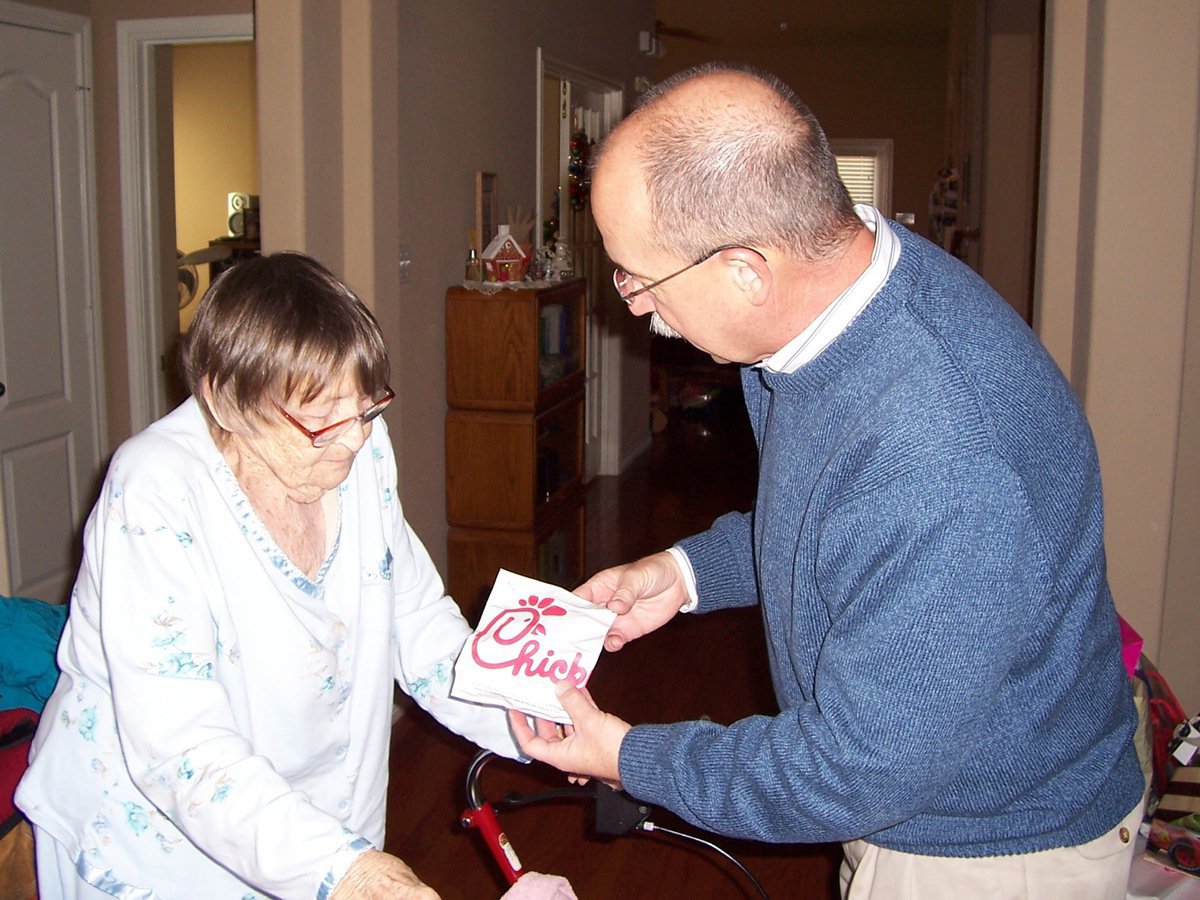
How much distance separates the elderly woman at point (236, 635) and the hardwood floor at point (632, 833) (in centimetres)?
157

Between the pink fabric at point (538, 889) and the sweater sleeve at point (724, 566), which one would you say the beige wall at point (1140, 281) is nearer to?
the sweater sleeve at point (724, 566)

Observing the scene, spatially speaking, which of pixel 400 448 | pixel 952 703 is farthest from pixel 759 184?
pixel 400 448

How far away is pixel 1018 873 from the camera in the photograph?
4.50 ft

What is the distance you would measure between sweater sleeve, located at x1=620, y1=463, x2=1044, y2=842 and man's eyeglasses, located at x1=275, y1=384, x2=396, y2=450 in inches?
24.2

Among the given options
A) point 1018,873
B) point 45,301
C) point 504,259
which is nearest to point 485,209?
point 504,259

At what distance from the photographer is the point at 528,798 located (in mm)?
1755

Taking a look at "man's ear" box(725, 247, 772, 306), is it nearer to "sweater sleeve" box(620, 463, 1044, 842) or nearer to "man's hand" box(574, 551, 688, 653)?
"sweater sleeve" box(620, 463, 1044, 842)

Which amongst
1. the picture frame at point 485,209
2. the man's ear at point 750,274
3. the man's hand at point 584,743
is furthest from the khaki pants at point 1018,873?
the picture frame at point 485,209

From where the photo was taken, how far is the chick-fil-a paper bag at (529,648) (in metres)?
1.58

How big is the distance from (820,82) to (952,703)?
42.5 ft

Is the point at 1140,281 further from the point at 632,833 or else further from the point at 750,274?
the point at 750,274

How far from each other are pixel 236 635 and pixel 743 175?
859 mm

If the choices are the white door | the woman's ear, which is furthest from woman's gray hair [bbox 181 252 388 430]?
the white door

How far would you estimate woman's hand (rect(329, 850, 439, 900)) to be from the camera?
120 centimetres
